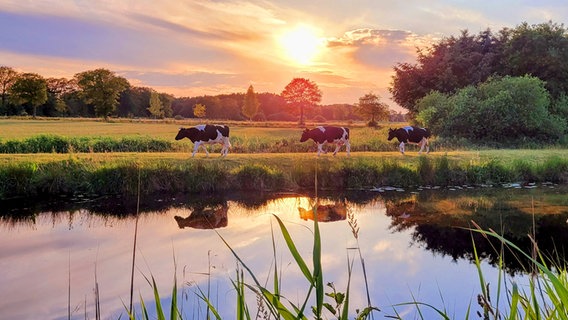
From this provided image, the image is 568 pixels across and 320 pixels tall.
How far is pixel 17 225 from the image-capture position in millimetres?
9305

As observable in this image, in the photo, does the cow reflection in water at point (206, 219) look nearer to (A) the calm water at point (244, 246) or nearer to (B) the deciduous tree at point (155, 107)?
(A) the calm water at point (244, 246)

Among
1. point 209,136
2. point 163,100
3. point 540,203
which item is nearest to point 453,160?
point 540,203

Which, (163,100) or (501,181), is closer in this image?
(501,181)

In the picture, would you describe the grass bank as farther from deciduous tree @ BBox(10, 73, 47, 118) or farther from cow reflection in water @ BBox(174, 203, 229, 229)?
deciduous tree @ BBox(10, 73, 47, 118)

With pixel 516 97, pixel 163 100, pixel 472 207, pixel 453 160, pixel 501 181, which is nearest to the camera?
pixel 472 207

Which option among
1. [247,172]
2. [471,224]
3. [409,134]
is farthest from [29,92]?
[471,224]

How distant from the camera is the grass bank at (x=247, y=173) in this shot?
1207 cm

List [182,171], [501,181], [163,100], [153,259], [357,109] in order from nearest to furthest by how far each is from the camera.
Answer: [153,259]
[182,171]
[501,181]
[357,109]
[163,100]

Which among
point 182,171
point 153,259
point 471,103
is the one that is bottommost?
point 153,259

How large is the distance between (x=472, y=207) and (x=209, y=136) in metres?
8.63

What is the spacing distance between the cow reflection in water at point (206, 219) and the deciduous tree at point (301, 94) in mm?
41932

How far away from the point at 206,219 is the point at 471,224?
5.21 meters

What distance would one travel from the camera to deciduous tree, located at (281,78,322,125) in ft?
173

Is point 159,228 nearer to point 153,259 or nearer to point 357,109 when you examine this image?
point 153,259
